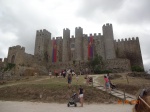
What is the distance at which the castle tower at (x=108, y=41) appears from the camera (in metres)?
51.7

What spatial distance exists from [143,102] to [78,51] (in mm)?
53393

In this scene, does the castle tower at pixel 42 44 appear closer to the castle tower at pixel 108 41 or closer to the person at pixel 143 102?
the castle tower at pixel 108 41

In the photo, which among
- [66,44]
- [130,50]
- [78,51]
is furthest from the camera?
[66,44]

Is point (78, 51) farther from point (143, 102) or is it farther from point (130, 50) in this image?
point (143, 102)

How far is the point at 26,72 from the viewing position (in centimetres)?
4047

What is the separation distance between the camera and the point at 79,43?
57.0 metres

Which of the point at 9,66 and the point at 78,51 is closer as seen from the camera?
the point at 9,66

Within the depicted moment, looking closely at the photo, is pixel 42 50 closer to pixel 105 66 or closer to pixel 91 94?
pixel 105 66

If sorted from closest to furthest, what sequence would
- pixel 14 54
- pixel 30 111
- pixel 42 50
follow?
pixel 30 111, pixel 14 54, pixel 42 50

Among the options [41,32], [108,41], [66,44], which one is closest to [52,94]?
[108,41]

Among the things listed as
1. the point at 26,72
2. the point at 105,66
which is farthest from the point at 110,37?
the point at 26,72

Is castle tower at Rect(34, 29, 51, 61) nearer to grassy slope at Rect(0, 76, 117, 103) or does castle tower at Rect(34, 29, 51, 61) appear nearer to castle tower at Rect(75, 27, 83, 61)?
castle tower at Rect(75, 27, 83, 61)

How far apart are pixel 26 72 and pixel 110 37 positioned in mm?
31112

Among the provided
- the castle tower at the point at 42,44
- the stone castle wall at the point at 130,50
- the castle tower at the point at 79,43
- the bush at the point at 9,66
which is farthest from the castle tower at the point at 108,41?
the bush at the point at 9,66
